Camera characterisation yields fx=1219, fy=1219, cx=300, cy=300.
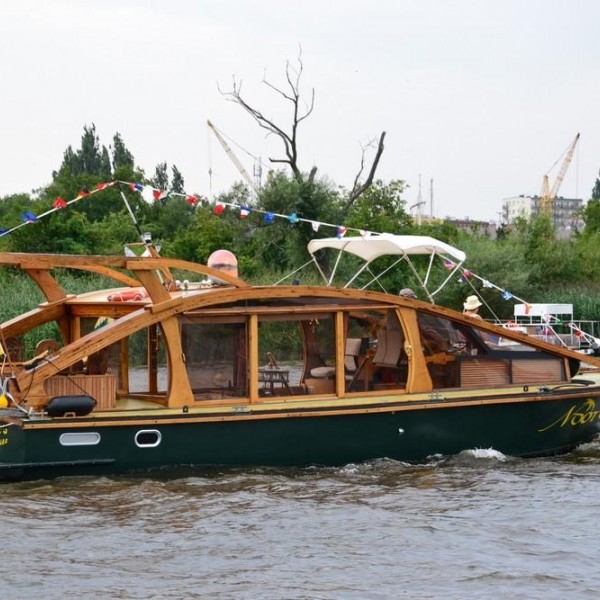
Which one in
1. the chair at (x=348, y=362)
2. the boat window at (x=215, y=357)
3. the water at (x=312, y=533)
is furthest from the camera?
the chair at (x=348, y=362)

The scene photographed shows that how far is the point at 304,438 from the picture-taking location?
11.9 meters

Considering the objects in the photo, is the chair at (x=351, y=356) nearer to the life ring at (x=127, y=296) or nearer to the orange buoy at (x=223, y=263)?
the orange buoy at (x=223, y=263)

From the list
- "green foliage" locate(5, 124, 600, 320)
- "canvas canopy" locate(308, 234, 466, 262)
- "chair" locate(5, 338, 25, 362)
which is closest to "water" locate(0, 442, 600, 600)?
"chair" locate(5, 338, 25, 362)

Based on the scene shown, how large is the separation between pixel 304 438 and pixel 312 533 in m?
1.95

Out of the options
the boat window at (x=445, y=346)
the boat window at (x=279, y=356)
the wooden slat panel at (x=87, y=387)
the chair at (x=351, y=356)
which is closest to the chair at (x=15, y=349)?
the wooden slat panel at (x=87, y=387)

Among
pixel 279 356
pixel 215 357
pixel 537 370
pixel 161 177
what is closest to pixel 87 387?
pixel 215 357

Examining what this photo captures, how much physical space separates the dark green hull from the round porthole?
1 cm

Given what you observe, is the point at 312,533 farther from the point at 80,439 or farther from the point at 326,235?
the point at 326,235

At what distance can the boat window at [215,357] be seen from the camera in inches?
460

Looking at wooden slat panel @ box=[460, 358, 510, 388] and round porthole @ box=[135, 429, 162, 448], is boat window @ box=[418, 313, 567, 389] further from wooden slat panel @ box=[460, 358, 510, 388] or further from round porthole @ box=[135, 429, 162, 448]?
round porthole @ box=[135, 429, 162, 448]

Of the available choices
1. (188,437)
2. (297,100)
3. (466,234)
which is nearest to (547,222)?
(466,234)

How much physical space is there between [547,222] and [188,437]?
38.4m

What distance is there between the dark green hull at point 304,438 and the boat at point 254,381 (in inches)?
0.5

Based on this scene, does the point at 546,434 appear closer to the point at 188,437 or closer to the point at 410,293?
the point at 410,293
